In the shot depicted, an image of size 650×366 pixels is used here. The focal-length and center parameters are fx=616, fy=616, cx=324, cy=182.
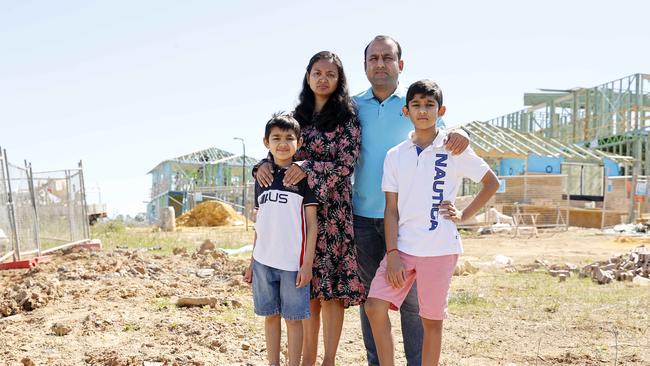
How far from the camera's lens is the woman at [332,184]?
334cm

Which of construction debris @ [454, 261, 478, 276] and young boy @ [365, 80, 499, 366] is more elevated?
young boy @ [365, 80, 499, 366]

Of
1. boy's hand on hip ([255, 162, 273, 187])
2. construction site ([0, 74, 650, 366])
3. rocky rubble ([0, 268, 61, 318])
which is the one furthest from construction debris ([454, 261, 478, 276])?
boy's hand on hip ([255, 162, 273, 187])

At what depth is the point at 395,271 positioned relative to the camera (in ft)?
10.2

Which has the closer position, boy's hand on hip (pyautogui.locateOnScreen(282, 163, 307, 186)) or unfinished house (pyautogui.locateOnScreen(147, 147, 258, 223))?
boy's hand on hip (pyautogui.locateOnScreen(282, 163, 307, 186))

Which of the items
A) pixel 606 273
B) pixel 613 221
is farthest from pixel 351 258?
pixel 613 221

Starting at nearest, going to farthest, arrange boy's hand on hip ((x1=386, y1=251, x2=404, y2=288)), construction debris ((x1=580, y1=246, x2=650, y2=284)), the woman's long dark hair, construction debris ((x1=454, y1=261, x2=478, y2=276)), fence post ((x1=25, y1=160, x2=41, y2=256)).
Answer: boy's hand on hip ((x1=386, y1=251, x2=404, y2=288)), the woman's long dark hair, construction debris ((x1=580, y1=246, x2=650, y2=284)), construction debris ((x1=454, y1=261, x2=478, y2=276)), fence post ((x1=25, y1=160, x2=41, y2=256))

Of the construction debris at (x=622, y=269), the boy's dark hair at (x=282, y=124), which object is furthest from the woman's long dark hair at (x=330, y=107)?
the construction debris at (x=622, y=269)

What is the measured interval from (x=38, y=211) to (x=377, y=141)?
33.6 feet

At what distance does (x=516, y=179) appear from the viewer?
865 inches

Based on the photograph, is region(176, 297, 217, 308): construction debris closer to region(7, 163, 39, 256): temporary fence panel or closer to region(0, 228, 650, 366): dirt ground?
region(0, 228, 650, 366): dirt ground

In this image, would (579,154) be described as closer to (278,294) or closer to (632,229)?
(632,229)

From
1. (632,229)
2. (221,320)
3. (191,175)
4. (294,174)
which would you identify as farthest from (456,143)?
(191,175)

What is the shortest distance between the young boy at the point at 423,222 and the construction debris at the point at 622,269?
675 centimetres

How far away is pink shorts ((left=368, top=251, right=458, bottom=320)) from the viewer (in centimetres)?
314
